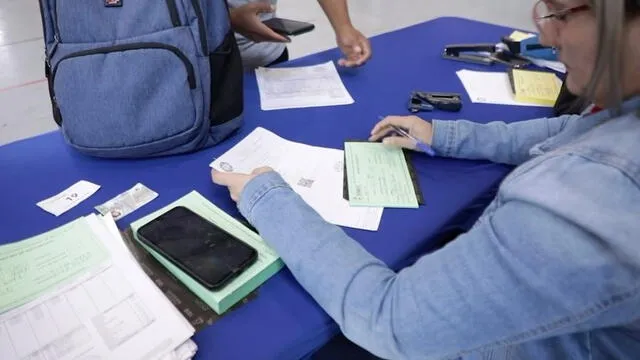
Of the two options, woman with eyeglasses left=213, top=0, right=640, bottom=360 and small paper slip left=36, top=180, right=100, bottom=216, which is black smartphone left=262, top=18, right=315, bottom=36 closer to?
small paper slip left=36, top=180, right=100, bottom=216

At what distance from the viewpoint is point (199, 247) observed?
2.21 feet

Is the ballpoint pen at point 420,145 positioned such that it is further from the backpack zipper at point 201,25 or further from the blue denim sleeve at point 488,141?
the backpack zipper at point 201,25

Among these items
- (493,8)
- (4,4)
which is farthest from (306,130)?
(4,4)

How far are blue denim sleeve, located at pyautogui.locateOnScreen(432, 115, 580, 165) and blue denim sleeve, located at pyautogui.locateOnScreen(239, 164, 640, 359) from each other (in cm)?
45

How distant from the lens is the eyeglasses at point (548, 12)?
0.46 m

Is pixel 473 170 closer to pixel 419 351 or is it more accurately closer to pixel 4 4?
pixel 419 351

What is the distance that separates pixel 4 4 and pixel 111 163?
4.20 meters

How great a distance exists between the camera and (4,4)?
13.2ft

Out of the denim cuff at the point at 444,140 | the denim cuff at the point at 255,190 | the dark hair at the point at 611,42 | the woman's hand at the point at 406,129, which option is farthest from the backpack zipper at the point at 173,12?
the dark hair at the point at 611,42

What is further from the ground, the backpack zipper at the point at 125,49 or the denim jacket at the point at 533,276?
the backpack zipper at the point at 125,49

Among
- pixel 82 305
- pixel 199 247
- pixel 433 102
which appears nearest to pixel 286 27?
pixel 433 102

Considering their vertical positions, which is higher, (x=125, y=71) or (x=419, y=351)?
(x=125, y=71)

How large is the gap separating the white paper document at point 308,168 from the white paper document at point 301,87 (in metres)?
0.17

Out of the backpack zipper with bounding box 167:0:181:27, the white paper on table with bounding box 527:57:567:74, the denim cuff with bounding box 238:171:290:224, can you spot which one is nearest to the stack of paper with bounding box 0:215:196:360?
the denim cuff with bounding box 238:171:290:224
